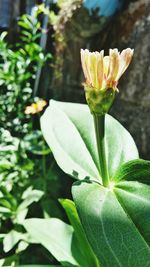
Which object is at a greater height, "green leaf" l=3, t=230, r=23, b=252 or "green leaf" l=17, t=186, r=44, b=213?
"green leaf" l=17, t=186, r=44, b=213

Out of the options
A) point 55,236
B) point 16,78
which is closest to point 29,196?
point 55,236

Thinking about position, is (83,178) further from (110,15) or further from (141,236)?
(110,15)

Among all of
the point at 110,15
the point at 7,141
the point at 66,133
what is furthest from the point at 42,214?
the point at 110,15

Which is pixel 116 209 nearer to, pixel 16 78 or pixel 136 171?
pixel 136 171

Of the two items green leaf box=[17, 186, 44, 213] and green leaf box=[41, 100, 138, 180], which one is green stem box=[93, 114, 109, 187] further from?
green leaf box=[17, 186, 44, 213]

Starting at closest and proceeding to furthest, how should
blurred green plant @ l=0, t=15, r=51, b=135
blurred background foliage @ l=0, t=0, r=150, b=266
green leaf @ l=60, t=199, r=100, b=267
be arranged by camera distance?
green leaf @ l=60, t=199, r=100, b=267, blurred background foliage @ l=0, t=0, r=150, b=266, blurred green plant @ l=0, t=15, r=51, b=135

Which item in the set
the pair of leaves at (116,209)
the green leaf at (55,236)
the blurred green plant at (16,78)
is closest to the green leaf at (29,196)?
the green leaf at (55,236)

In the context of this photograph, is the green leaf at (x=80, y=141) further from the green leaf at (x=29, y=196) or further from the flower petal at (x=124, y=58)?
the green leaf at (x=29, y=196)

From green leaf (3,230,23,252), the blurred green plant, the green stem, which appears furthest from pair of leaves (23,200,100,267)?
the blurred green plant
